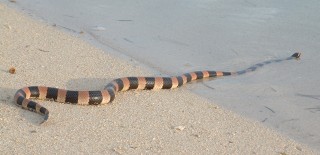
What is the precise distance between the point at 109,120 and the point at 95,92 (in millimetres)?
581

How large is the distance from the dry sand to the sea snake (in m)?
0.09

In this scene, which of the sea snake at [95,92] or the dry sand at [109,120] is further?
the sea snake at [95,92]

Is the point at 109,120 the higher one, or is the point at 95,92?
the point at 95,92

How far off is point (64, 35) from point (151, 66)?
68.2 inches

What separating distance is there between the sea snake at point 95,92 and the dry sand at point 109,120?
0.09 m

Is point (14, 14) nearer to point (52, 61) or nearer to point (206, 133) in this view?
point (52, 61)

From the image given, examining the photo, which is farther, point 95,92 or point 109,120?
point 95,92

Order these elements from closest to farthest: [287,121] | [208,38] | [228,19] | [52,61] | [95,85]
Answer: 1. [287,121]
2. [95,85]
3. [52,61]
4. [208,38]
5. [228,19]

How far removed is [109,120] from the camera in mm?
5820

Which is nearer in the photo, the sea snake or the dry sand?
the dry sand

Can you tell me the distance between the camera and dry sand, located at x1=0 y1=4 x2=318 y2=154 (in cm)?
511

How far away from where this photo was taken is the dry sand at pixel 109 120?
16.8ft

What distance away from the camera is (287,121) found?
21.8ft

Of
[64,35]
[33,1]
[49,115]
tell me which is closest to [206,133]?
[49,115]
